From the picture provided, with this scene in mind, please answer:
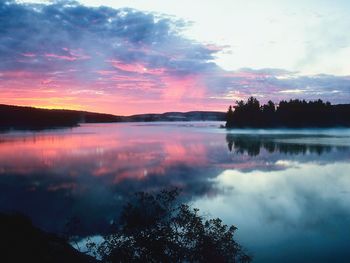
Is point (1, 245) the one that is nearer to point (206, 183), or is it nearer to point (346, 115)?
point (206, 183)

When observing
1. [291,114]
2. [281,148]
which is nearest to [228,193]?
[281,148]

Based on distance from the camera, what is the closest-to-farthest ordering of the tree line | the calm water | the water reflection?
the calm water → the water reflection → the tree line

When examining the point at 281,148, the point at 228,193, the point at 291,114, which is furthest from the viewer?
the point at 291,114

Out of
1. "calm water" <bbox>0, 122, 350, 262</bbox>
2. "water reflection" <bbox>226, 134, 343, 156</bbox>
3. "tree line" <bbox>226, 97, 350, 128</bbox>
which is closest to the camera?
"calm water" <bbox>0, 122, 350, 262</bbox>

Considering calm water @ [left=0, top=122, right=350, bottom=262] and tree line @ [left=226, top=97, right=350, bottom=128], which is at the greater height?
tree line @ [left=226, top=97, right=350, bottom=128]

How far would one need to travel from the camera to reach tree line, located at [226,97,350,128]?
166 metres

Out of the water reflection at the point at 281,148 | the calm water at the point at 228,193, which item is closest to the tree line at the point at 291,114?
the water reflection at the point at 281,148

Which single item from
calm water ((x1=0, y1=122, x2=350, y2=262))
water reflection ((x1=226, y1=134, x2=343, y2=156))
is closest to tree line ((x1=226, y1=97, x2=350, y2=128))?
water reflection ((x1=226, y1=134, x2=343, y2=156))

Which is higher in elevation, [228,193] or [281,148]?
[281,148]

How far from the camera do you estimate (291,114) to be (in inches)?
6614

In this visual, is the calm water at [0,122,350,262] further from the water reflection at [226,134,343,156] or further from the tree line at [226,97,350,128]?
the tree line at [226,97,350,128]

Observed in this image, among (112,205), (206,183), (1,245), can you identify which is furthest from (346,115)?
(1,245)

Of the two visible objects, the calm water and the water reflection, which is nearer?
the calm water

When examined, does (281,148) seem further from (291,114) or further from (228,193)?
(291,114)
